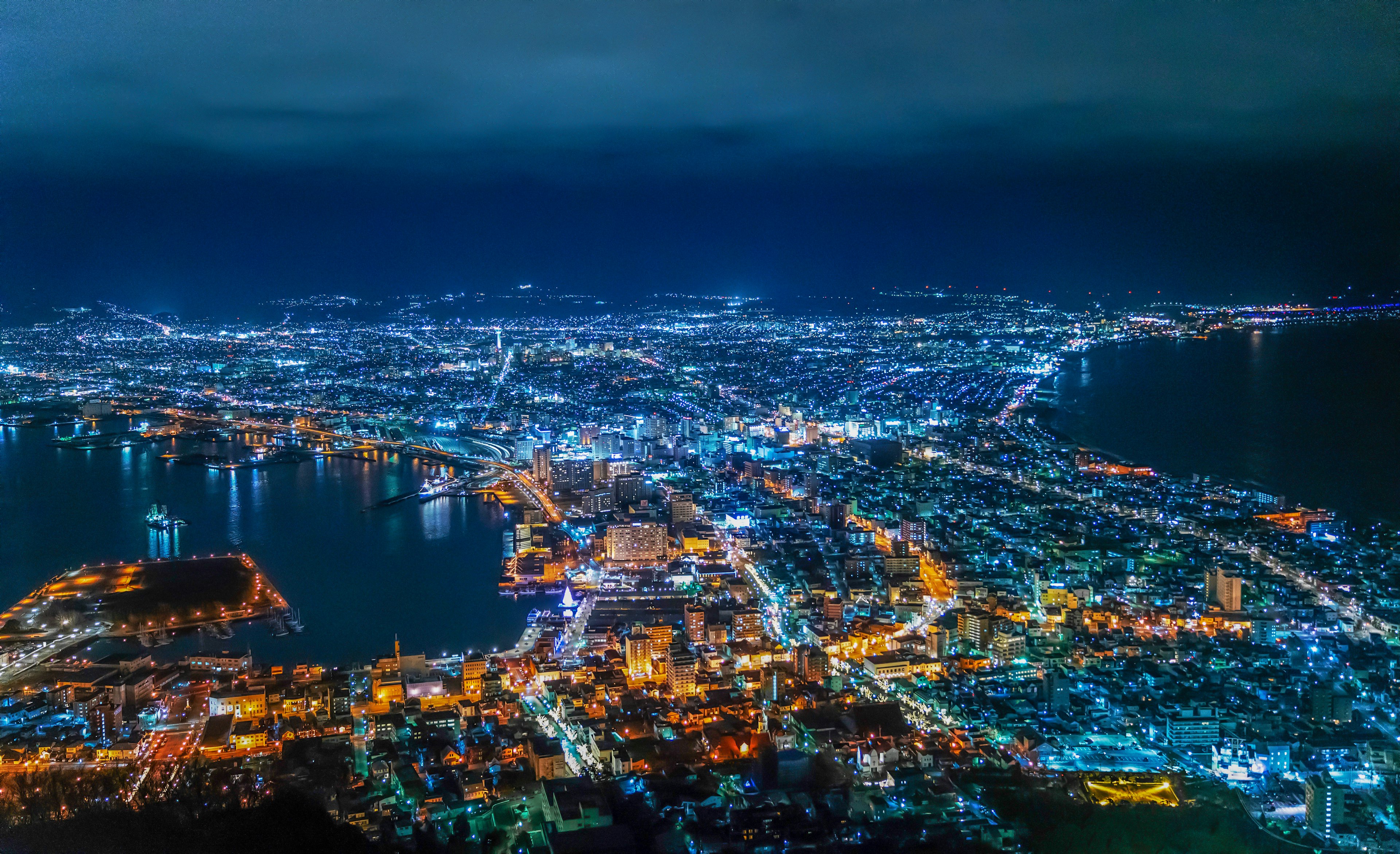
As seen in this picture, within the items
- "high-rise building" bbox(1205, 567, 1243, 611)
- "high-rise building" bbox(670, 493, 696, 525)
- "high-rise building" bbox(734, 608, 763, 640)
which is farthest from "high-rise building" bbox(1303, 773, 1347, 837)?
"high-rise building" bbox(670, 493, 696, 525)

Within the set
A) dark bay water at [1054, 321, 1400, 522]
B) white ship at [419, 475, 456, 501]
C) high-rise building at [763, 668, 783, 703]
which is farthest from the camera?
white ship at [419, 475, 456, 501]

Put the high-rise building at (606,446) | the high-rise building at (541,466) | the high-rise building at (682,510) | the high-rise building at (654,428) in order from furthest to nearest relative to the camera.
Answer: the high-rise building at (654,428)
the high-rise building at (606,446)
the high-rise building at (541,466)
the high-rise building at (682,510)

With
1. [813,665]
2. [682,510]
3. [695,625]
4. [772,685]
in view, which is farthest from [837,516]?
[772,685]

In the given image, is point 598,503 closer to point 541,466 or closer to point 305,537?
point 541,466

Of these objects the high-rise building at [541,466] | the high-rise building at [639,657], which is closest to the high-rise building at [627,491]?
the high-rise building at [541,466]

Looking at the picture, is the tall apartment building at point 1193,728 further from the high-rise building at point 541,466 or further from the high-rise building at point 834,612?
the high-rise building at point 541,466

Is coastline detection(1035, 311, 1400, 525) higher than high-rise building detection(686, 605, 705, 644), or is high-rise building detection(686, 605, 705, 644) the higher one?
coastline detection(1035, 311, 1400, 525)

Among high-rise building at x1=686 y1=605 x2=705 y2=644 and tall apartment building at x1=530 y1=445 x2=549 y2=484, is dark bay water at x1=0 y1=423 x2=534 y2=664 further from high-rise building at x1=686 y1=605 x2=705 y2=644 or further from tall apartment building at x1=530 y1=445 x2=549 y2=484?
high-rise building at x1=686 y1=605 x2=705 y2=644
